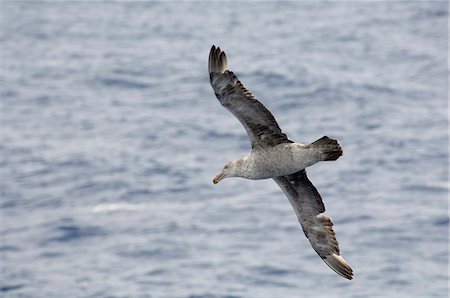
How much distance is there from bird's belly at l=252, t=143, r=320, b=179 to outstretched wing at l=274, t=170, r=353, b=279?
3.98ft

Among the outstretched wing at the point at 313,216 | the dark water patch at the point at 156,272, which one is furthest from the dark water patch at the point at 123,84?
the outstretched wing at the point at 313,216

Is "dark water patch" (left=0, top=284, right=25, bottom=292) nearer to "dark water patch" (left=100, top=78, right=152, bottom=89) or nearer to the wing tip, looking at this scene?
the wing tip

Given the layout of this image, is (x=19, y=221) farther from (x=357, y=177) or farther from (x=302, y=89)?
(x=302, y=89)

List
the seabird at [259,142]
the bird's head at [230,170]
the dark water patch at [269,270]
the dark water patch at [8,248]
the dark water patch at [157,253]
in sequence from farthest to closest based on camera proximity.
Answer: the dark water patch at [8,248], the dark water patch at [157,253], the dark water patch at [269,270], the bird's head at [230,170], the seabird at [259,142]

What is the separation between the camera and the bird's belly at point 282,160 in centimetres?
1482

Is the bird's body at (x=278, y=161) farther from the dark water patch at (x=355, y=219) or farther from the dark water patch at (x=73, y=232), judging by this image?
the dark water patch at (x=73, y=232)

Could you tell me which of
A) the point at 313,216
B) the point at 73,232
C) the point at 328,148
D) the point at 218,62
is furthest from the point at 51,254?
the point at 328,148

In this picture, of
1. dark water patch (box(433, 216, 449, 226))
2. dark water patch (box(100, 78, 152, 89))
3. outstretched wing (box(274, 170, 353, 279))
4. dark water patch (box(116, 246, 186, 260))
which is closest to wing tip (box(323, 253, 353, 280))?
outstretched wing (box(274, 170, 353, 279))

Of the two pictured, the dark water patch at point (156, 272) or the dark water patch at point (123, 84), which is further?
the dark water patch at point (123, 84)

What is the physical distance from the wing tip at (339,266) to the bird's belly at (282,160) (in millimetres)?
2057

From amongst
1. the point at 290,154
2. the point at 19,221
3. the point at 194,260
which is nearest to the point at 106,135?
the point at 19,221

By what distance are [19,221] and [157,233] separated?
15.5ft

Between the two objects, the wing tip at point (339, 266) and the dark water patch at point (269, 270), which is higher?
the wing tip at point (339, 266)

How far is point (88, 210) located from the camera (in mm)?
37031
